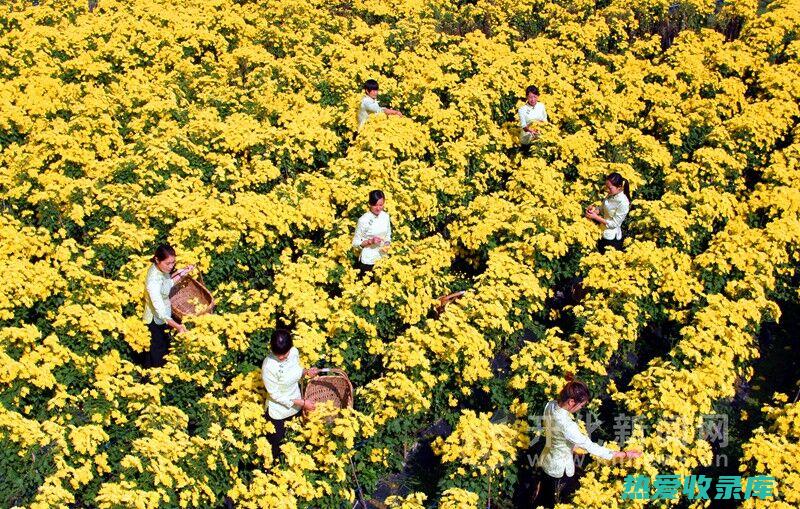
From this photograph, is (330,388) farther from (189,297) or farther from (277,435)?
(189,297)

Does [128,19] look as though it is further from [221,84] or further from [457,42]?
[457,42]

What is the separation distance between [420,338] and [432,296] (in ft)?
5.75

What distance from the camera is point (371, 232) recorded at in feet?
31.5

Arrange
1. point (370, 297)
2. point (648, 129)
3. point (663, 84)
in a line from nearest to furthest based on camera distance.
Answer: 1. point (370, 297)
2. point (648, 129)
3. point (663, 84)

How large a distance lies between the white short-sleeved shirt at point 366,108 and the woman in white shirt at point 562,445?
7110 mm

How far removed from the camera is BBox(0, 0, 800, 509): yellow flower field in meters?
7.25

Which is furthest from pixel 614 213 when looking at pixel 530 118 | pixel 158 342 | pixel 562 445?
pixel 158 342

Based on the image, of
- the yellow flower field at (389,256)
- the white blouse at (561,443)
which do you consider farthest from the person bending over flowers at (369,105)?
the white blouse at (561,443)

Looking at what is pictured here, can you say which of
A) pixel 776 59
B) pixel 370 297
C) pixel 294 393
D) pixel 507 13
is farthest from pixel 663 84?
pixel 294 393

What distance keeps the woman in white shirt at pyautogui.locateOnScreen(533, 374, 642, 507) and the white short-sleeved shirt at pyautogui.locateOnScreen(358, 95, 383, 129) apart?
711 centimetres

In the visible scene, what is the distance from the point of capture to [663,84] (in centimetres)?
1516

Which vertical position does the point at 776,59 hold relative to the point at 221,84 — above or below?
above

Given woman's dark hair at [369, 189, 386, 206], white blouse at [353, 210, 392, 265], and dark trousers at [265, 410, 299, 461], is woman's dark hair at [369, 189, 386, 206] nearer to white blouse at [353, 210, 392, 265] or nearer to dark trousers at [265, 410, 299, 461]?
white blouse at [353, 210, 392, 265]

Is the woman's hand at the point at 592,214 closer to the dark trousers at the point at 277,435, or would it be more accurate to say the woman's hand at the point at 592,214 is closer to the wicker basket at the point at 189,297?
the dark trousers at the point at 277,435
